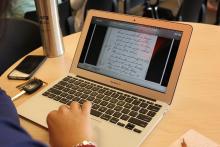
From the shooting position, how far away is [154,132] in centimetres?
81

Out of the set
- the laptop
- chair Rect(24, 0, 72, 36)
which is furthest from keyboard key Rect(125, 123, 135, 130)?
chair Rect(24, 0, 72, 36)

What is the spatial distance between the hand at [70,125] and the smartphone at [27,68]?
0.34 metres

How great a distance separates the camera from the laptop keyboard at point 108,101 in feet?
2.68

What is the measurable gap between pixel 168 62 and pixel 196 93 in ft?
0.53

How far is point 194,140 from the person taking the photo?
76cm

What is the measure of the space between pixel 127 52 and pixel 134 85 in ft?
0.34

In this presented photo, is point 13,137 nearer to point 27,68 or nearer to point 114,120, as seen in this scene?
point 114,120

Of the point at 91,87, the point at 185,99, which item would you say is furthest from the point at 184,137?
the point at 91,87

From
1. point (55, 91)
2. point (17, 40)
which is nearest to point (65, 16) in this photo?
point (17, 40)

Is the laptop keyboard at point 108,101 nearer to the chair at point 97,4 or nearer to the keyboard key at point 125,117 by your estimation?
the keyboard key at point 125,117

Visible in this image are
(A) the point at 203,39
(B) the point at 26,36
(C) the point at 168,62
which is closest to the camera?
(C) the point at 168,62

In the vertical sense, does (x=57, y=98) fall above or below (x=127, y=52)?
below

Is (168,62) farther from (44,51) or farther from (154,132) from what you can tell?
(44,51)

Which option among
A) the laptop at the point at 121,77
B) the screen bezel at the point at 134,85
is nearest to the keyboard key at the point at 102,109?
the laptop at the point at 121,77
